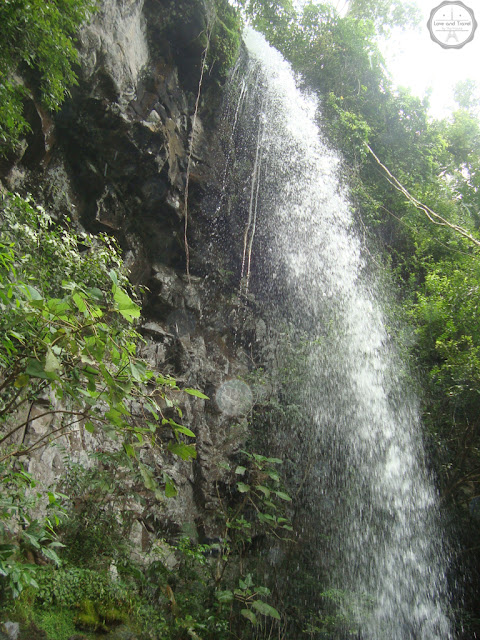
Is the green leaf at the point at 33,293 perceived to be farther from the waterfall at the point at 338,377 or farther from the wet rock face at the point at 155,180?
the waterfall at the point at 338,377

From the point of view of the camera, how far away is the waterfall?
491 cm

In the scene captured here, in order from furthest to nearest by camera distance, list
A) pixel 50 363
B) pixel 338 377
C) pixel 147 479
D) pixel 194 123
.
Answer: pixel 194 123, pixel 338 377, pixel 147 479, pixel 50 363

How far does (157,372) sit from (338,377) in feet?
14.8

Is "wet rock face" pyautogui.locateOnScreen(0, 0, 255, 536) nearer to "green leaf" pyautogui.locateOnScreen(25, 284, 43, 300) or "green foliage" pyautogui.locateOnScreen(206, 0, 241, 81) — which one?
"green foliage" pyautogui.locateOnScreen(206, 0, 241, 81)

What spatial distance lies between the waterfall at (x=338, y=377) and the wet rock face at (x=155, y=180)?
1.17 m

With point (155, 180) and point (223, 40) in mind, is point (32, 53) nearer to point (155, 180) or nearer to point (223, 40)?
point (155, 180)

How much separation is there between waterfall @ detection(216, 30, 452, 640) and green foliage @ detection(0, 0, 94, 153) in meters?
4.50

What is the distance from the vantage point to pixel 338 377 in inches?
251

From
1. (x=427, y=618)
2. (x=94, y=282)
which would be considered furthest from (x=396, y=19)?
(x=427, y=618)

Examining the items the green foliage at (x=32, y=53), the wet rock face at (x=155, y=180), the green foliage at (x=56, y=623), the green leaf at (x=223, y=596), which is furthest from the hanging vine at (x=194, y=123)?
the green foliage at (x=56, y=623)

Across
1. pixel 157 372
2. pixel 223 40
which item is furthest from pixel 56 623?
pixel 223 40

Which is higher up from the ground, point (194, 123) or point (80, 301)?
point (194, 123)

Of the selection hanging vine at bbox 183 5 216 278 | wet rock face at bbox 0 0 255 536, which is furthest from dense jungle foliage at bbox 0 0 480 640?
wet rock face at bbox 0 0 255 536

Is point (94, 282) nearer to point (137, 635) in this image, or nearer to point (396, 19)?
point (137, 635)
